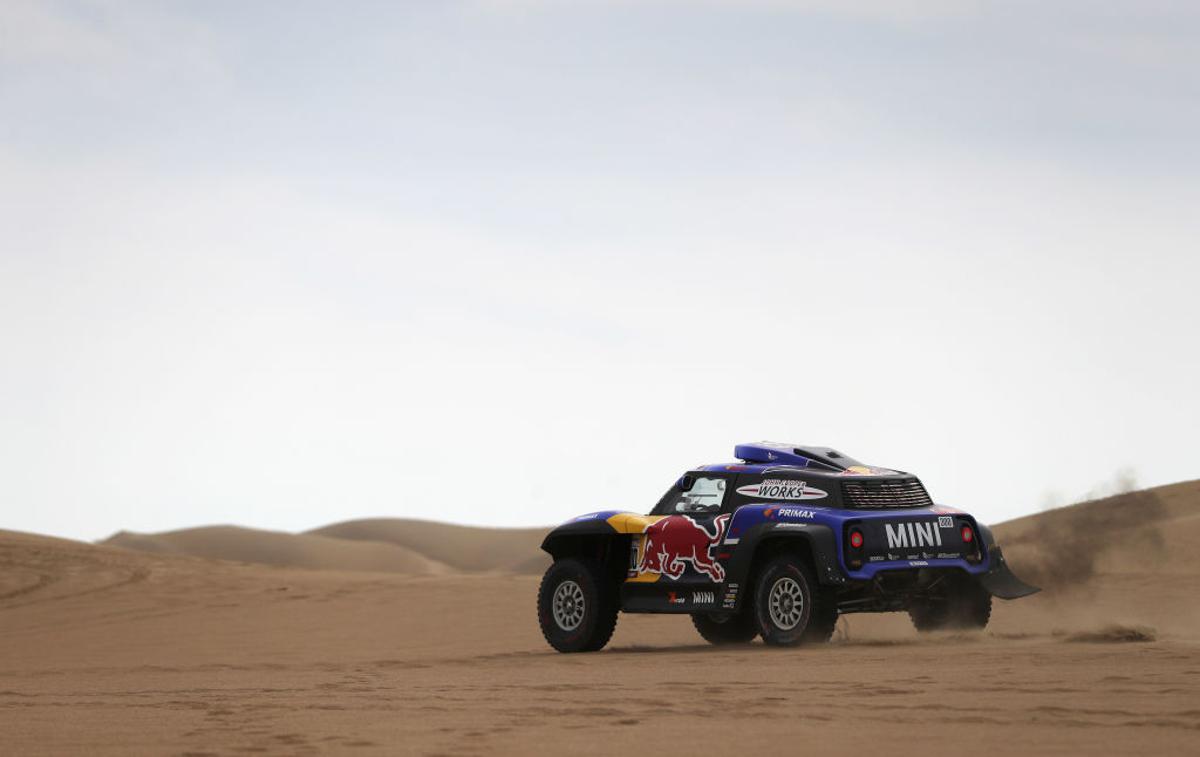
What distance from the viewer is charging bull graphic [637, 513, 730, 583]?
1545 centimetres

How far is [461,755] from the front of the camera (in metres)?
8.05

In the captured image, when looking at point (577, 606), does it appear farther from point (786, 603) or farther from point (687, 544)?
point (786, 603)

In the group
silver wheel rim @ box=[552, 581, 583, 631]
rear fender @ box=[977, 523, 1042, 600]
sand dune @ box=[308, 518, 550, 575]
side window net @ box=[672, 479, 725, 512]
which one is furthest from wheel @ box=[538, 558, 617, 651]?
sand dune @ box=[308, 518, 550, 575]

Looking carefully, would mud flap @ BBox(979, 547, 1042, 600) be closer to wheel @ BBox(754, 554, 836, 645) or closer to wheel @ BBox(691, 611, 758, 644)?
wheel @ BBox(754, 554, 836, 645)

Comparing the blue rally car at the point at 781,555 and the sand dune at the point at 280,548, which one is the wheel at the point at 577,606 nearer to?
the blue rally car at the point at 781,555

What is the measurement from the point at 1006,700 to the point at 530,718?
9.04 feet

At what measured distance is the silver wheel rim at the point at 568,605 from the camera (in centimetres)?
1639

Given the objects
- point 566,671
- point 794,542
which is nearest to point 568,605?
point 794,542

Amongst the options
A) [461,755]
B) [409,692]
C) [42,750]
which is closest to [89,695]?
[409,692]

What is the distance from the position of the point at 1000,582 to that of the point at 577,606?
13.5 ft

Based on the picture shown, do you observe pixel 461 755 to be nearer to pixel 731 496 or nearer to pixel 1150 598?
pixel 731 496

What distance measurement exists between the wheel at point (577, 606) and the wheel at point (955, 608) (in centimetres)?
294

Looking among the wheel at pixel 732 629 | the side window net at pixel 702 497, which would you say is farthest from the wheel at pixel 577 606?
the wheel at pixel 732 629

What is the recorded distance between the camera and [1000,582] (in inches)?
598
